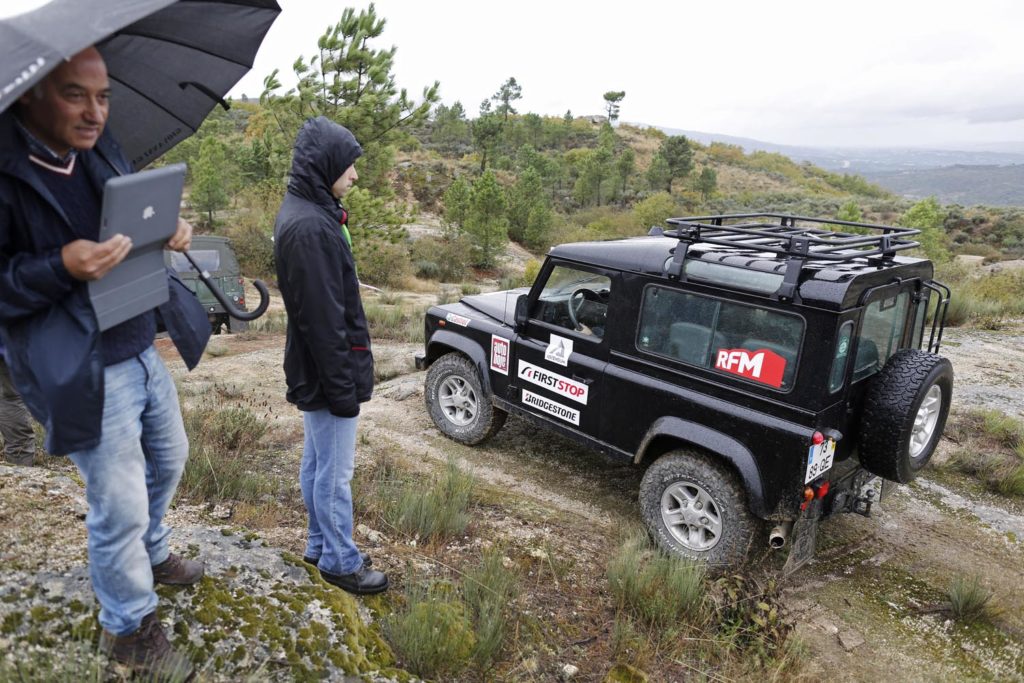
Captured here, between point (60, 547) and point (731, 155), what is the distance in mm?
77259

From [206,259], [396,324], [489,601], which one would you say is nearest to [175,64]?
[489,601]

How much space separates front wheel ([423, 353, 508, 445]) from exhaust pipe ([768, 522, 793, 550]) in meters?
2.55

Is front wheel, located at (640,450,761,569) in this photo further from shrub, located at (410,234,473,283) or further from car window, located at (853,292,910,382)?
shrub, located at (410,234,473,283)

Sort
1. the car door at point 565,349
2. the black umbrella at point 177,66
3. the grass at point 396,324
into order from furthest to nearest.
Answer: the grass at point 396,324, the car door at point 565,349, the black umbrella at point 177,66

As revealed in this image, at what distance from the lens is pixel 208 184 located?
965 inches

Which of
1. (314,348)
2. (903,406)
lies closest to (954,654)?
(903,406)

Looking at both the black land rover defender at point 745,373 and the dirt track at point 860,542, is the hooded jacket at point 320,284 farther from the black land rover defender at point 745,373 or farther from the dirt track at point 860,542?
the black land rover defender at point 745,373

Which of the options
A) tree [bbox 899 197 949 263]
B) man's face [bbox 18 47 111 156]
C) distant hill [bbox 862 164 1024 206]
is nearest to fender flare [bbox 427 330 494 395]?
man's face [bbox 18 47 111 156]

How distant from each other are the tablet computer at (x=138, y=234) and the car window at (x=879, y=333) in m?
3.55

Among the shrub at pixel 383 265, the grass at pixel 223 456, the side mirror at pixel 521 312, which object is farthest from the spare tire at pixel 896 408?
the shrub at pixel 383 265

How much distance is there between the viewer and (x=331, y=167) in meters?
2.68

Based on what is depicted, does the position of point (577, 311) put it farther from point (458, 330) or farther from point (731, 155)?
point (731, 155)

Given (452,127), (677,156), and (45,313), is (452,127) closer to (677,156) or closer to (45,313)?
(677,156)

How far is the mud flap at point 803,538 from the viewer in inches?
152
